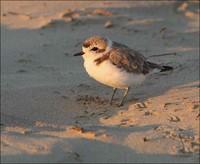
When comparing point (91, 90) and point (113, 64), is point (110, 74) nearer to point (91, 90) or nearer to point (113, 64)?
point (113, 64)

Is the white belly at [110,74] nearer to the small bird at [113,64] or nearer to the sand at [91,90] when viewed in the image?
the small bird at [113,64]

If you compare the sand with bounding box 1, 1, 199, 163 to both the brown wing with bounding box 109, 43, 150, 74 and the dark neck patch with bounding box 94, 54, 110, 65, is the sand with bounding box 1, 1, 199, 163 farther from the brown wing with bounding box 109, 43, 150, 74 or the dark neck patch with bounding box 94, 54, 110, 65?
the dark neck patch with bounding box 94, 54, 110, 65

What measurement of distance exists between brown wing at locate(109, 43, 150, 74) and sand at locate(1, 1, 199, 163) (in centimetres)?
38

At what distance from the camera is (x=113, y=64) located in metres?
5.90

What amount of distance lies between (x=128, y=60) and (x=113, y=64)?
0.25 meters

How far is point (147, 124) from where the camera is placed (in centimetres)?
484

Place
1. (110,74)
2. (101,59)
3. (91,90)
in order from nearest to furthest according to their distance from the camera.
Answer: (110,74) → (101,59) → (91,90)

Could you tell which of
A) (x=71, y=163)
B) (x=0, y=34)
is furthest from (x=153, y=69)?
(x=0, y=34)

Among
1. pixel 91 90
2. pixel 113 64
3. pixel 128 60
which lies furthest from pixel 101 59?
pixel 91 90

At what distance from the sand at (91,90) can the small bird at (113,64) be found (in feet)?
1.01

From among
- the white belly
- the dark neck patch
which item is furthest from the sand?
the dark neck patch

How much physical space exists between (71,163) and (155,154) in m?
0.69

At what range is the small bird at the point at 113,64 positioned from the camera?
19.3 ft

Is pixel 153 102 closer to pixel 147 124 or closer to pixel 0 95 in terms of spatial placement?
pixel 147 124
